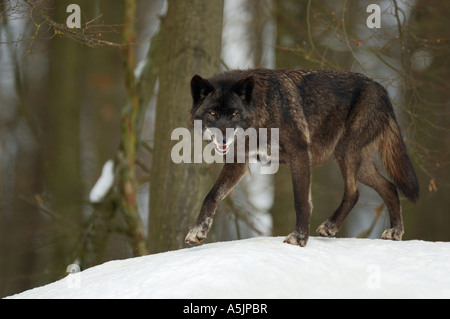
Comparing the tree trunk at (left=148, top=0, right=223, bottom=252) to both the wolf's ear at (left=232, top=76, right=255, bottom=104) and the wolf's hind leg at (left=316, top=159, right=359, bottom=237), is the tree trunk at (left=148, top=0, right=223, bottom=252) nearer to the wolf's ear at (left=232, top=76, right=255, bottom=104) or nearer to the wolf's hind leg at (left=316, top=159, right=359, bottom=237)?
the wolf's hind leg at (left=316, top=159, right=359, bottom=237)

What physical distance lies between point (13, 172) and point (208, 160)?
603 cm

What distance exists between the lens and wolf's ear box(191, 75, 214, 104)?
5.58 m

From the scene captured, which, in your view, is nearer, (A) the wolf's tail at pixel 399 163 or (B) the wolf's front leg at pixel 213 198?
(B) the wolf's front leg at pixel 213 198

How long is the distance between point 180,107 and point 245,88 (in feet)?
7.92

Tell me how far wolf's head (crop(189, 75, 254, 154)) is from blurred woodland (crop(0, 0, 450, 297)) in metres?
2.21

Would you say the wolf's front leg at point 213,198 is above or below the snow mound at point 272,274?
above

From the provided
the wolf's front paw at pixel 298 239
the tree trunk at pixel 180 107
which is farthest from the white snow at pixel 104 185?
the wolf's front paw at pixel 298 239

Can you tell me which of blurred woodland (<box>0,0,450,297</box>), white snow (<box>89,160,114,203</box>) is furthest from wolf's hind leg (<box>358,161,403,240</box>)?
white snow (<box>89,160,114,203</box>)

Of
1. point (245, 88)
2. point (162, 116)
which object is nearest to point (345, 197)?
point (245, 88)

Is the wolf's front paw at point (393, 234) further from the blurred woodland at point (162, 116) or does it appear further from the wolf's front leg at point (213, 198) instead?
the blurred woodland at point (162, 116)

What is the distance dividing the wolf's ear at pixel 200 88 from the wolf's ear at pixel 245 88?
26 centimetres

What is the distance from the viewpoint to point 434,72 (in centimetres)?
1039

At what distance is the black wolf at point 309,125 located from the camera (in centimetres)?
560
